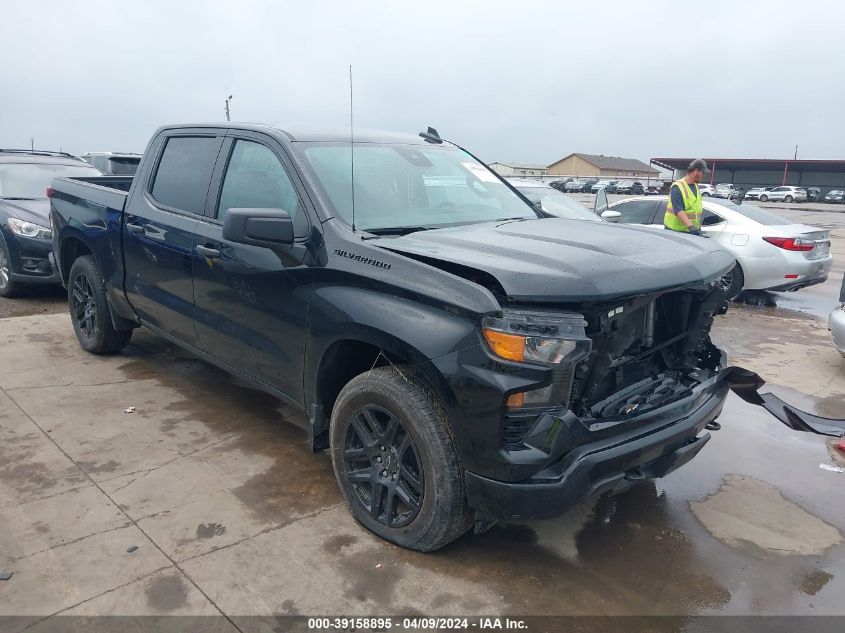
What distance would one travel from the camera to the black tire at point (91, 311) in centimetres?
537

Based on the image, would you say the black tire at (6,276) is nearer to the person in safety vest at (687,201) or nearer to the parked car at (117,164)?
the parked car at (117,164)

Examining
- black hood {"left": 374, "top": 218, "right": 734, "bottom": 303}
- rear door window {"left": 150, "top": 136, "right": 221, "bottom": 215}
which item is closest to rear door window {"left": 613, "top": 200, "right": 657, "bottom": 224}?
black hood {"left": 374, "top": 218, "right": 734, "bottom": 303}

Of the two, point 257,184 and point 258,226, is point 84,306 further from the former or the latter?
point 258,226

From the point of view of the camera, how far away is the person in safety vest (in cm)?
805

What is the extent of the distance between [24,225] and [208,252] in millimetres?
4957

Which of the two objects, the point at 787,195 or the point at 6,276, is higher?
the point at 6,276

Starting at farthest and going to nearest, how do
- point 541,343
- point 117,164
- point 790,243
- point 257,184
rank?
point 117,164
point 790,243
point 257,184
point 541,343

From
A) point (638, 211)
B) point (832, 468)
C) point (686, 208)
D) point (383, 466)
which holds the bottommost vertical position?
point (832, 468)

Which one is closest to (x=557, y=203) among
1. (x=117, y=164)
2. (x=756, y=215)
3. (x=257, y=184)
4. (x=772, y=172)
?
(x=756, y=215)

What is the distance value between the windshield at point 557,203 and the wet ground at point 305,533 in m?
3.80

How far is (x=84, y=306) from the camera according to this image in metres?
5.73

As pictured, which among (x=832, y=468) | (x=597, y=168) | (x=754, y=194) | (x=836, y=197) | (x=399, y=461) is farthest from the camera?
(x=597, y=168)

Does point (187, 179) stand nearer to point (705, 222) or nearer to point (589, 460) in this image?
point (589, 460)

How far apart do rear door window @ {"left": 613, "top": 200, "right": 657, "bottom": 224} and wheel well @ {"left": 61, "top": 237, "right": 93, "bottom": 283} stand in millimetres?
7319
